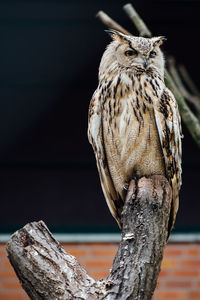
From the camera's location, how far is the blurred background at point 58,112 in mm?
5074

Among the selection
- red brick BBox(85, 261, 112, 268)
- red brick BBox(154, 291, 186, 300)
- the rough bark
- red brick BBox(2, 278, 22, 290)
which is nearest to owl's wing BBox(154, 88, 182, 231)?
the rough bark

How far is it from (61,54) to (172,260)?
1.69 meters

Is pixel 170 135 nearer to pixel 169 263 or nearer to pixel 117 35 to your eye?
pixel 117 35

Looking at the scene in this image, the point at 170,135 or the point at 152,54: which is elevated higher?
the point at 152,54

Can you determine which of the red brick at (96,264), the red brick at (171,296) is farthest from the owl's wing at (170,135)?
the red brick at (171,296)

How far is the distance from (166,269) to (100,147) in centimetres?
202

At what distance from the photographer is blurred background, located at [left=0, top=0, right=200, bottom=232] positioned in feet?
16.6

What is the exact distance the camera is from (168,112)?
9.59 ft

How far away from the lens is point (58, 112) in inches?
205

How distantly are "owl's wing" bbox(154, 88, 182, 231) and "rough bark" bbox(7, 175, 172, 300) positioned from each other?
0.57 m

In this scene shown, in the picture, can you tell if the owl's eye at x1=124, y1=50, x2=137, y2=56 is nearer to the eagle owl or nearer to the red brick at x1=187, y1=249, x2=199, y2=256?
the eagle owl

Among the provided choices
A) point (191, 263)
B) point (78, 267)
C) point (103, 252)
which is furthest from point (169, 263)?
point (78, 267)

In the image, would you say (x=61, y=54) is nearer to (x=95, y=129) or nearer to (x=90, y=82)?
(x=90, y=82)

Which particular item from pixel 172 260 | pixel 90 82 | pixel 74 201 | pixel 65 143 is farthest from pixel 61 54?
pixel 172 260
